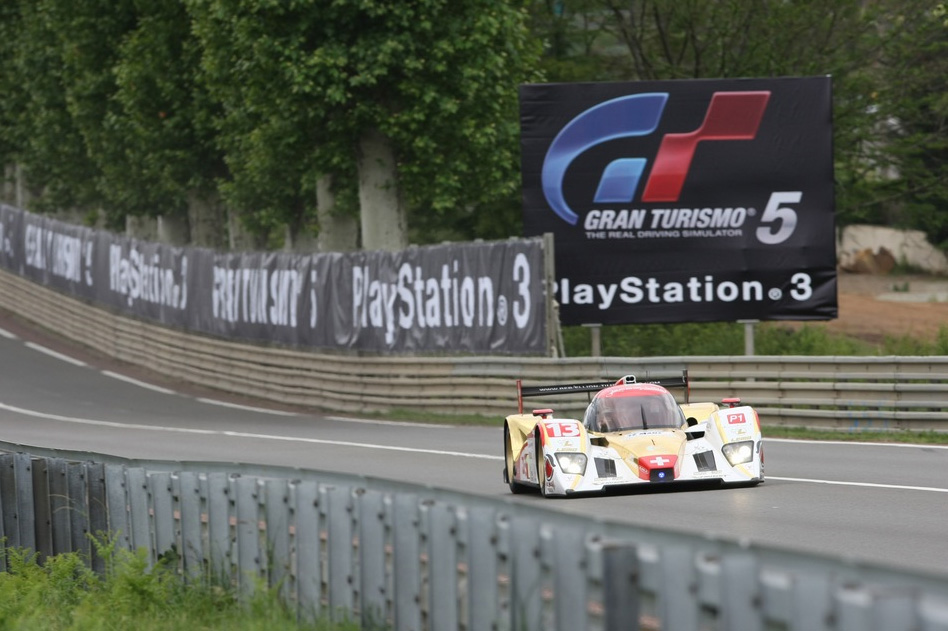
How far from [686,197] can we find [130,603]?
18.4 m

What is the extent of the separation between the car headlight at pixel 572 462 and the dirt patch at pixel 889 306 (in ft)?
82.4

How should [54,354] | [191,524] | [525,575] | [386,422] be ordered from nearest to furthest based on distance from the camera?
[525,575] → [191,524] → [386,422] → [54,354]

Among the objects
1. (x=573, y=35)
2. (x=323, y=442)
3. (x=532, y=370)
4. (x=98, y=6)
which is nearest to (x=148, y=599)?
(x=323, y=442)

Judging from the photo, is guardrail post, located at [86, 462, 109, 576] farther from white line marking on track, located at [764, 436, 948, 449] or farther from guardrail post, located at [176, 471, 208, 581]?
white line marking on track, located at [764, 436, 948, 449]

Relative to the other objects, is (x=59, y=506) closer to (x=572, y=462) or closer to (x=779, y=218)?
(x=572, y=462)

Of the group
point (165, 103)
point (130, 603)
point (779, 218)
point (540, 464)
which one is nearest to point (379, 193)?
point (779, 218)

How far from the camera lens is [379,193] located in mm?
34344

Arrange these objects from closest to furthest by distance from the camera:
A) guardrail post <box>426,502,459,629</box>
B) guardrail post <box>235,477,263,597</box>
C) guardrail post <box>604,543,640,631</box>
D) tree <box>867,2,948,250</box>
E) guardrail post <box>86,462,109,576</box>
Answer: guardrail post <box>604,543,640,631</box>, guardrail post <box>426,502,459,629</box>, guardrail post <box>235,477,263,597</box>, guardrail post <box>86,462,109,576</box>, tree <box>867,2,948,250</box>

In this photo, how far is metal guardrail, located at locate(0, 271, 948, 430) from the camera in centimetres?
2141

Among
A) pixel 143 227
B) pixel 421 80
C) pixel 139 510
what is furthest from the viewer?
pixel 143 227

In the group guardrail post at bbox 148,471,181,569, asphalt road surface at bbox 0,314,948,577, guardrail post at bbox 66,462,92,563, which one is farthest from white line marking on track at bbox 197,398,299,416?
guardrail post at bbox 148,471,181,569

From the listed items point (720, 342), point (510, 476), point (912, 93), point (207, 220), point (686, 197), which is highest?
point (912, 93)

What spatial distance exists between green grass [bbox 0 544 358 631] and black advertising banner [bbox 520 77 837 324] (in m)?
16.8

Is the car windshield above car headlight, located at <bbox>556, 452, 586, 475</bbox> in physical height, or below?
above
